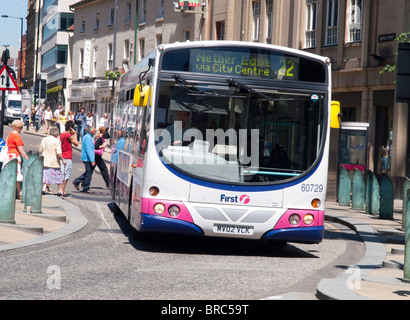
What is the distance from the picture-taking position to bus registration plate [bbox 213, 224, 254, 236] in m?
11.7

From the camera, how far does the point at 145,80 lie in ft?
43.0

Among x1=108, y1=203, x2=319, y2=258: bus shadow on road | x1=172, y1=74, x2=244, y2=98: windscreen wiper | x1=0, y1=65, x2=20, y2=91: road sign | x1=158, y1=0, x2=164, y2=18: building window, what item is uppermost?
x1=158, y1=0, x2=164, y2=18: building window

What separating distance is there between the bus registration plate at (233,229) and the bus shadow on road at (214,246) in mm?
583

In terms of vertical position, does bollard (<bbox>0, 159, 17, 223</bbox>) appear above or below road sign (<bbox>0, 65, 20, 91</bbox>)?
below

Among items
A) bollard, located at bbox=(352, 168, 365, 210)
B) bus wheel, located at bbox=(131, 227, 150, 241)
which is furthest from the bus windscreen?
bollard, located at bbox=(352, 168, 365, 210)

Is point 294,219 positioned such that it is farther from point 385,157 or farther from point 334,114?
point 385,157

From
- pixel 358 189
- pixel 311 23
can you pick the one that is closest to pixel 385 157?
pixel 358 189

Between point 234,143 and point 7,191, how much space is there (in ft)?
13.3

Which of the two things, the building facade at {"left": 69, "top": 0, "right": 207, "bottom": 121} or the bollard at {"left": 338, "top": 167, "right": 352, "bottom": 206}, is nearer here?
the bollard at {"left": 338, "top": 167, "right": 352, "bottom": 206}

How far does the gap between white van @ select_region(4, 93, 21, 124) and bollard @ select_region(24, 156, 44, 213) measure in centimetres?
5821

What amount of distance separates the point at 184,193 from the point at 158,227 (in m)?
0.58

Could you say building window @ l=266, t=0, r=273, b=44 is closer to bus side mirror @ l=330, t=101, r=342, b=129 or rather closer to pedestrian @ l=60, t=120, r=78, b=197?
pedestrian @ l=60, t=120, r=78, b=197

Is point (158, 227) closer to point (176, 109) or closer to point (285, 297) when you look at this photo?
point (176, 109)
